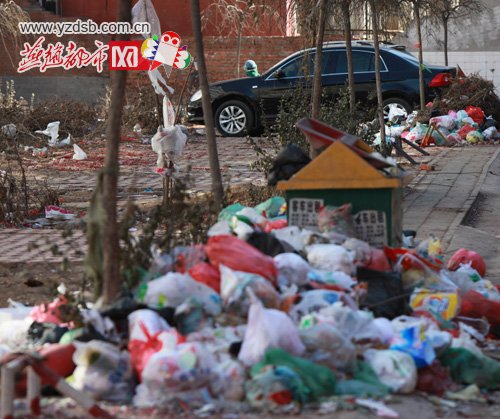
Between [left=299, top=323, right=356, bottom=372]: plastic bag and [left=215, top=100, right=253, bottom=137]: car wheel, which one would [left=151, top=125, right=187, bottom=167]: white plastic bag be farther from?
[left=215, top=100, right=253, bottom=137]: car wheel

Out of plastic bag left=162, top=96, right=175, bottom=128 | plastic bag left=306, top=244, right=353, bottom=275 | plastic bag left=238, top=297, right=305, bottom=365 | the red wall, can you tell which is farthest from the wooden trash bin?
the red wall

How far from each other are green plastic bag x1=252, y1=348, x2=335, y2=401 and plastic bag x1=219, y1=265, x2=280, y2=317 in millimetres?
509

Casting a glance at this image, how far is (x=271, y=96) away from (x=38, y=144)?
5.10 meters

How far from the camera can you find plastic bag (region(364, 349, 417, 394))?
5020 mm

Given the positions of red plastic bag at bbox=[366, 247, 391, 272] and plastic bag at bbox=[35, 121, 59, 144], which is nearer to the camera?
red plastic bag at bbox=[366, 247, 391, 272]

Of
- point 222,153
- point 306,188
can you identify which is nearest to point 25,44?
point 222,153

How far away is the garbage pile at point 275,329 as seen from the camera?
15.6 feet

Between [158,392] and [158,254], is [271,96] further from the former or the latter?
[158,392]

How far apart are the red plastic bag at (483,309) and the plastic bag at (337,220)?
807 millimetres

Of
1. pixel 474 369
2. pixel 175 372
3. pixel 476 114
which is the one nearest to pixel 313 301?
pixel 474 369

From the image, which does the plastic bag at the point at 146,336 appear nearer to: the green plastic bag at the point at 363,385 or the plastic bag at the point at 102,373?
the plastic bag at the point at 102,373

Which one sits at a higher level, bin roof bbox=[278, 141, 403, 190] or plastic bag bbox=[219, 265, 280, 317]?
bin roof bbox=[278, 141, 403, 190]

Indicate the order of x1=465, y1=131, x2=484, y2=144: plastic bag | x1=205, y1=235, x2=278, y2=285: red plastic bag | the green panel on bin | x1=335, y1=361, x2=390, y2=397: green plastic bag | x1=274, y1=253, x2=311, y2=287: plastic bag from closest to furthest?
x1=335, y1=361, x2=390, y2=397: green plastic bag, x1=205, y1=235, x2=278, y2=285: red plastic bag, x1=274, y1=253, x2=311, y2=287: plastic bag, the green panel on bin, x1=465, y1=131, x2=484, y2=144: plastic bag

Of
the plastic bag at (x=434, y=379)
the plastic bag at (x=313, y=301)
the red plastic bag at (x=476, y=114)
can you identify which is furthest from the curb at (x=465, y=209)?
the red plastic bag at (x=476, y=114)
